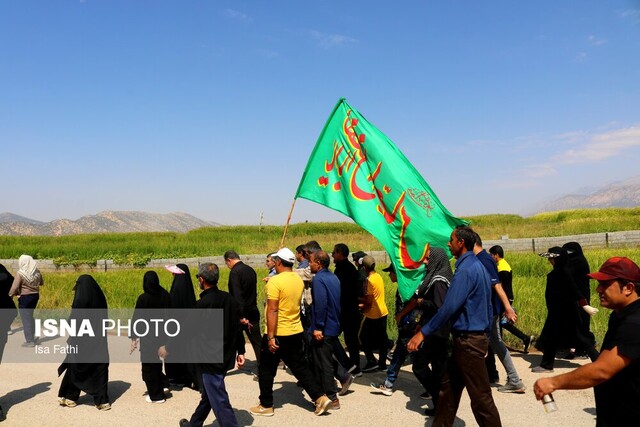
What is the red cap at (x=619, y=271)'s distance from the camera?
9.13 feet

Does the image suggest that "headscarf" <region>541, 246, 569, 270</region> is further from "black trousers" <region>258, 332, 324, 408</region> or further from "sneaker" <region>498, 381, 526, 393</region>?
"black trousers" <region>258, 332, 324, 408</region>

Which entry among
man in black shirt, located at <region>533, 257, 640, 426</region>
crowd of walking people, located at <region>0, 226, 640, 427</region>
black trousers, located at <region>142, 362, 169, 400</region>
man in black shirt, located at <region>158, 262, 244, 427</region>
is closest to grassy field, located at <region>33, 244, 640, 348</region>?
crowd of walking people, located at <region>0, 226, 640, 427</region>

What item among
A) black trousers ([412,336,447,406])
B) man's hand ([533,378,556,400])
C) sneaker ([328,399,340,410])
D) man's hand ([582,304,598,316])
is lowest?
sneaker ([328,399,340,410])

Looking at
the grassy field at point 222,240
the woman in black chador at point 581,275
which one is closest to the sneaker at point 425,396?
the woman in black chador at point 581,275

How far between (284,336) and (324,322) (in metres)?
0.53

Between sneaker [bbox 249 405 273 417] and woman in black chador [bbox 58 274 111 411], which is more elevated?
woman in black chador [bbox 58 274 111 411]

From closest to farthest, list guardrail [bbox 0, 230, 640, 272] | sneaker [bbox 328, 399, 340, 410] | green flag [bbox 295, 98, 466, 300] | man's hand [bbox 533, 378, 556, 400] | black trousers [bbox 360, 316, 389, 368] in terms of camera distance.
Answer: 1. man's hand [bbox 533, 378, 556, 400]
2. sneaker [bbox 328, 399, 340, 410]
3. green flag [bbox 295, 98, 466, 300]
4. black trousers [bbox 360, 316, 389, 368]
5. guardrail [bbox 0, 230, 640, 272]

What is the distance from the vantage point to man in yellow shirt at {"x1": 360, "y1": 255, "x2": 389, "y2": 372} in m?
7.00

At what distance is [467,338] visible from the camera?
4316 millimetres

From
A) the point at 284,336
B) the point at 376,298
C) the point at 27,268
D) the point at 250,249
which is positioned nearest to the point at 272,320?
the point at 284,336

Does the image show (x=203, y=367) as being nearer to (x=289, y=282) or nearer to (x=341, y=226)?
(x=289, y=282)

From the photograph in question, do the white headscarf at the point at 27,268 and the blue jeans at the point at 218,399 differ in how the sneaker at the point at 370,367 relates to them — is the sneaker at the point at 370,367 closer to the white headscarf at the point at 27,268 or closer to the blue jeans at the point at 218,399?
the blue jeans at the point at 218,399

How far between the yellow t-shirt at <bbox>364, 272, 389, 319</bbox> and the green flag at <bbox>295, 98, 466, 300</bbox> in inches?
29.1

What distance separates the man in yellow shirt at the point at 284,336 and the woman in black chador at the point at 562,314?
3414 millimetres
